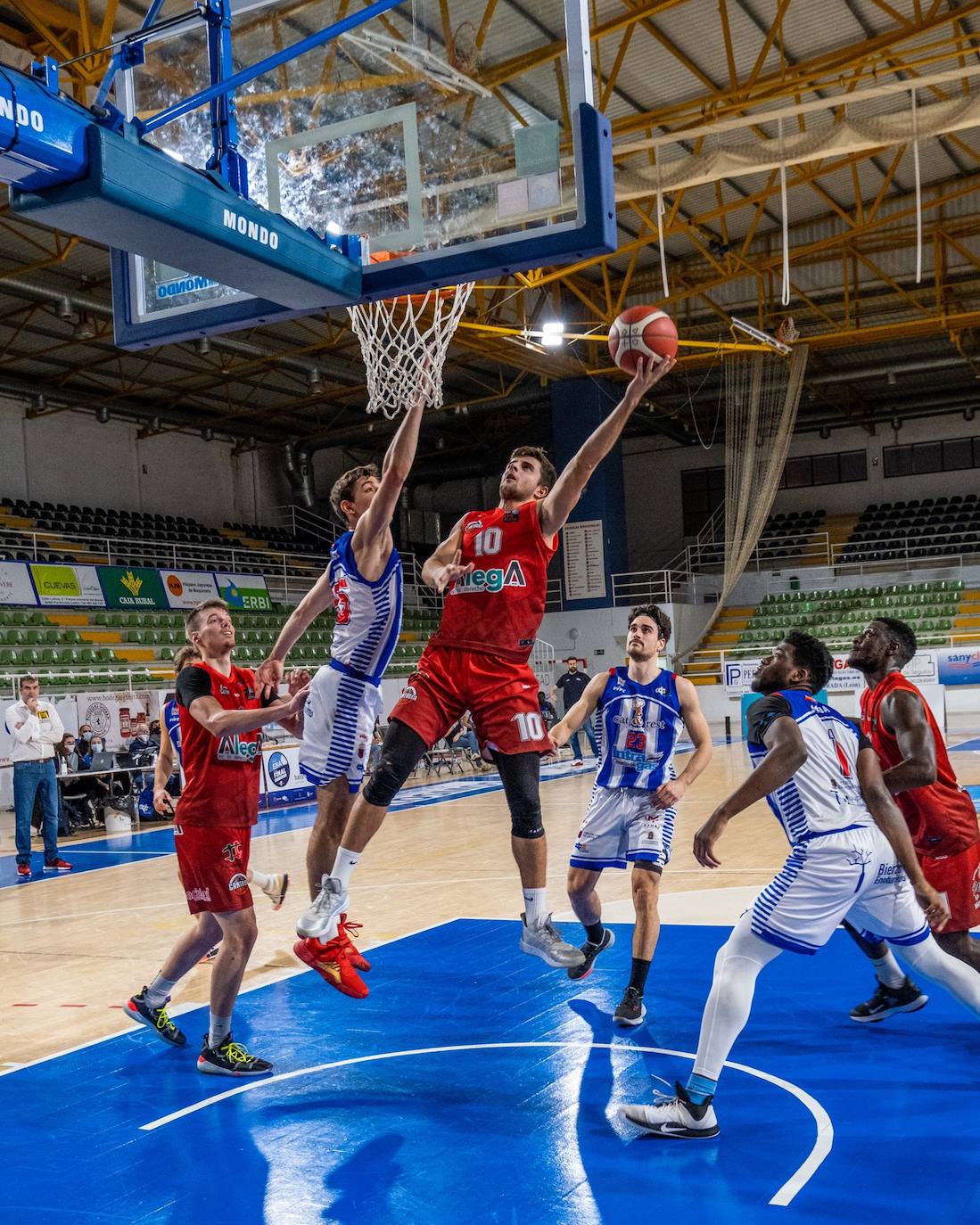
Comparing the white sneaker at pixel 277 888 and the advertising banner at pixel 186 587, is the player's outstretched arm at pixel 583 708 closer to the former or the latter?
the white sneaker at pixel 277 888

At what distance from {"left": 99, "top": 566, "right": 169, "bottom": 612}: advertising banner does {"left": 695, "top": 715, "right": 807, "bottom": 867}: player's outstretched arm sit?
2009 centimetres

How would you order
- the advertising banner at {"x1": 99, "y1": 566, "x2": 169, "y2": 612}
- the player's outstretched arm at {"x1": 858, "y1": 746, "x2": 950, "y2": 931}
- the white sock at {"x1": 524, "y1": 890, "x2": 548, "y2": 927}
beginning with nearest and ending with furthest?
the player's outstretched arm at {"x1": 858, "y1": 746, "x2": 950, "y2": 931}, the white sock at {"x1": 524, "y1": 890, "x2": 548, "y2": 927}, the advertising banner at {"x1": 99, "y1": 566, "x2": 169, "y2": 612}

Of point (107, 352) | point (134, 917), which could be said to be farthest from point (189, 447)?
point (134, 917)

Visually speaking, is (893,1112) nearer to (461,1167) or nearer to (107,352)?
(461,1167)

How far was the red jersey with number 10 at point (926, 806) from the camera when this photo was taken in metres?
4.96

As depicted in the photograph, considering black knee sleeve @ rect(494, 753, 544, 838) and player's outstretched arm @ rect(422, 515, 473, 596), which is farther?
black knee sleeve @ rect(494, 753, 544, 838)

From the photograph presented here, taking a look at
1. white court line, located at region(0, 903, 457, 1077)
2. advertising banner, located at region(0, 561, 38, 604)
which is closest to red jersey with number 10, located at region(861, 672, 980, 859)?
white court line, located at region(0, 903, 457, 1077)

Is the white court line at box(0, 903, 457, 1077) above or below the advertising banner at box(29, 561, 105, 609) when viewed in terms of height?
below

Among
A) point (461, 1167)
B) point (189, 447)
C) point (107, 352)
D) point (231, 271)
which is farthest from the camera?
point (189, 447)

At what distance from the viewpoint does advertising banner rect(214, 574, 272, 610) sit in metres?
25.5

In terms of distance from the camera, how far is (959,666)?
874 inches

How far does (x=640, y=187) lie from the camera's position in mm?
14258

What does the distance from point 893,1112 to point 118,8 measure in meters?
12.6

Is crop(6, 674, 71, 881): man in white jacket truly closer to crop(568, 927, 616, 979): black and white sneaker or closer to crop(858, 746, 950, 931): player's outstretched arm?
crop(568, 927, 616, 979): black and white sneaker
